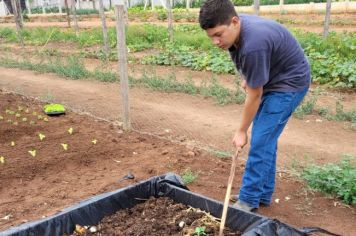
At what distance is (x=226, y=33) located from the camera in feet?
7.96

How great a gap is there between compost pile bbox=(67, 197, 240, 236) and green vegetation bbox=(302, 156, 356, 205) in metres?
1.13

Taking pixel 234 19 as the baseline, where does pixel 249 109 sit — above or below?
below

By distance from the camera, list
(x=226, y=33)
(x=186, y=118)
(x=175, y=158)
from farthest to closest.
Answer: (x=186, y=118) < (x=175, y=158) < (x=226, y=33)

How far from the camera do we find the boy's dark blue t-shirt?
96.1 inches

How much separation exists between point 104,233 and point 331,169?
1916 millimetres

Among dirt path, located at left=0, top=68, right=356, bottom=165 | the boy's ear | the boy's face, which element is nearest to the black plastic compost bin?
the boy's face

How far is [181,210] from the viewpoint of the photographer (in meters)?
3.00

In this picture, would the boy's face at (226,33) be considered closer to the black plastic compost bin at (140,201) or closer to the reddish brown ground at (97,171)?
the black plastic compost bin at (140,201)

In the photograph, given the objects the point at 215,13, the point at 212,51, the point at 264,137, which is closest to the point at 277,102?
the point at 264,137

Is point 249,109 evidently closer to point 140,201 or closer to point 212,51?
point 140,201

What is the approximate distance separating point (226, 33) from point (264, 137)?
0.85m

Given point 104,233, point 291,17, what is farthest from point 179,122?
point 291,17

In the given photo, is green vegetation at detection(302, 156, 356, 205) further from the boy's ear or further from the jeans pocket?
the boy's ear

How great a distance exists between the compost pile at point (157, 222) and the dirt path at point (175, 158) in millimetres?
623
